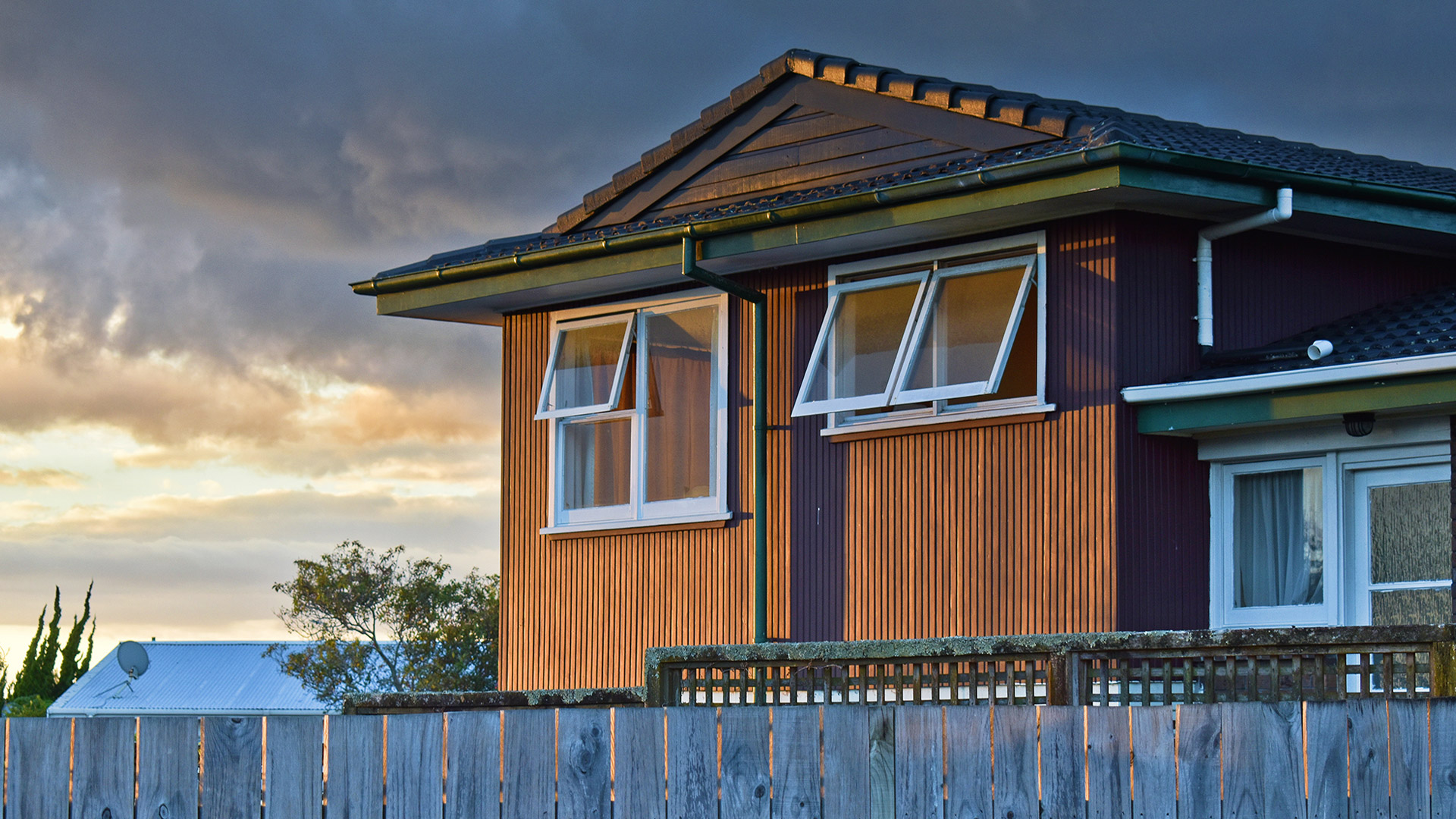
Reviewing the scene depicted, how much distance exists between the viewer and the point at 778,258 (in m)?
12.6

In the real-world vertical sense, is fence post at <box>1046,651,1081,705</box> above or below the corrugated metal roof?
above

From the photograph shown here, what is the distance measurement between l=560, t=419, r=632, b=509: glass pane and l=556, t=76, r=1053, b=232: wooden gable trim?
173cm

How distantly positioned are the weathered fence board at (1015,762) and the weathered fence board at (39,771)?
140 inches

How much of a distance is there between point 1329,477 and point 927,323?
A: 9.30ft

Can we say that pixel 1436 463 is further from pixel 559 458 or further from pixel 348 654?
pixel 348 654

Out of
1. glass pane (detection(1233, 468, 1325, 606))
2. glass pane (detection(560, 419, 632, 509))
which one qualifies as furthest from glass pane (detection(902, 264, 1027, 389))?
glass pane (detection(560, 419, 632, 509))

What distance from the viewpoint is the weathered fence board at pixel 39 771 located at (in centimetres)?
655

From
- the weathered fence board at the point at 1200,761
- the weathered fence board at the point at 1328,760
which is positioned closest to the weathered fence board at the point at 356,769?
the weathered fence board at the point at 1200,761

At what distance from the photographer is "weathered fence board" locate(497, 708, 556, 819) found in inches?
241

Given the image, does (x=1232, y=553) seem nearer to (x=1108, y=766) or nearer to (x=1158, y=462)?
(x=1158, y=462)

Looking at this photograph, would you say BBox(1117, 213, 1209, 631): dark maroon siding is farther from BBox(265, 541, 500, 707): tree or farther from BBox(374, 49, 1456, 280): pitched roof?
BBox(265, 541, 500, 707): tree

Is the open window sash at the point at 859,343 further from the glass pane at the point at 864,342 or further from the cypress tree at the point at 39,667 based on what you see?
the cypress tree at the point at 39,667

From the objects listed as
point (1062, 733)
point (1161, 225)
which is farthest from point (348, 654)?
point (1062, 733)

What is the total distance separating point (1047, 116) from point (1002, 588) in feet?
10.7
